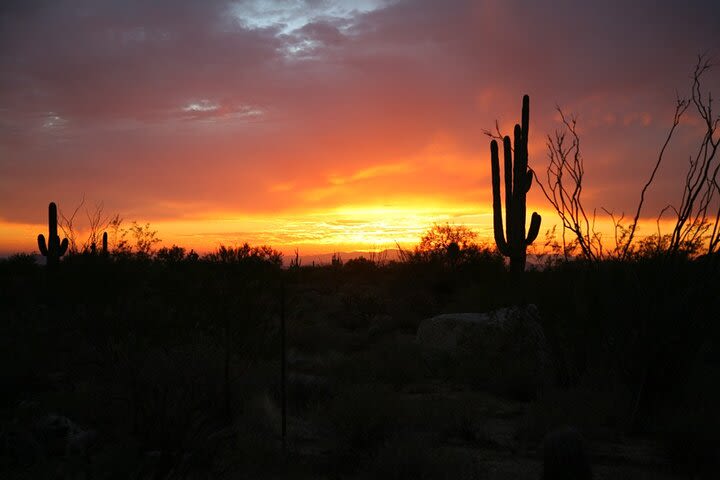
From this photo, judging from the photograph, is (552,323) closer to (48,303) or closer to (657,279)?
(657,279)

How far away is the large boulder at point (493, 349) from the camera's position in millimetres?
11930

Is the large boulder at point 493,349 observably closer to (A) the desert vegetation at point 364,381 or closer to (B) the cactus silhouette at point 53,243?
(A) the desert vegetation at point 364,381

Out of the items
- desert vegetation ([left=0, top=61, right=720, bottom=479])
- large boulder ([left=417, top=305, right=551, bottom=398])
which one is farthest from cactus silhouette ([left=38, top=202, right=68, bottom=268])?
large boulder ([left=417, top=305, right=551, bottom=398])

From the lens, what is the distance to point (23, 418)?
8.36m

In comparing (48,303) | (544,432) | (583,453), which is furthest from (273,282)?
(48,303)

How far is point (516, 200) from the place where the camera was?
17844mm

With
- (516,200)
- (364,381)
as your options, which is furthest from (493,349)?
(516,200)

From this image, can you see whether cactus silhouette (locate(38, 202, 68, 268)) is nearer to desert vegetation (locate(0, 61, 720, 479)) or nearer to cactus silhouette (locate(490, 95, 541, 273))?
desert vegetation (locate(0, 61, 720, 479))

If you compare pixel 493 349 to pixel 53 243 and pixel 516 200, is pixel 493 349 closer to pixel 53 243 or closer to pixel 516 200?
pixel 516 200

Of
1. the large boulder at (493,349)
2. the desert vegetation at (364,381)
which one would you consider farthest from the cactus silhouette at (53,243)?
the large boulder at (493,349)

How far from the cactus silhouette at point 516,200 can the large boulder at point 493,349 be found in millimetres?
4380

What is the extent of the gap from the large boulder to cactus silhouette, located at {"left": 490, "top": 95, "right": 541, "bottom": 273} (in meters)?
4.38

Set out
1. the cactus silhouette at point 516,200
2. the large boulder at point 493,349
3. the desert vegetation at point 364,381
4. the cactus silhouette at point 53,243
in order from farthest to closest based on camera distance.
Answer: the cactus silhouette at point 53,243, the cactus silhouette at point 516,200, the large boulder at point 493,349, the desert vegetation at point 364,381

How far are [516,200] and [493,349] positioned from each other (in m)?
5.88
